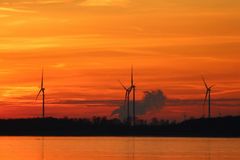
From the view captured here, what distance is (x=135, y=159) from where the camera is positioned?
13338 centimetres

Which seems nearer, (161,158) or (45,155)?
(161,158)

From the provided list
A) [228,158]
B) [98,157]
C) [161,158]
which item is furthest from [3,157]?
[228,158]

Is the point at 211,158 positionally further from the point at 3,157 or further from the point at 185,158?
the point at 3,157

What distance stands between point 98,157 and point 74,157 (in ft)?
10.9

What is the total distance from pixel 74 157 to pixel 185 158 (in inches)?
605

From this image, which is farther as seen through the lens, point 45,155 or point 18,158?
point 45,155

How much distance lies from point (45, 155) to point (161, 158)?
1899 centimetres

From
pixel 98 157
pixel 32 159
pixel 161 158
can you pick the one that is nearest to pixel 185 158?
pixel 161 158

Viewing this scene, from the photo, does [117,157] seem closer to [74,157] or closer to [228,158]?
[74,157]

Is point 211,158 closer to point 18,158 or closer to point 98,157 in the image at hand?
point 98,157

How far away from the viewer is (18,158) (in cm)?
13200

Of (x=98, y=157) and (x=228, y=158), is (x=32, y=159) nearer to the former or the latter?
(x=98, y=157)

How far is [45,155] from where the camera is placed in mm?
143625

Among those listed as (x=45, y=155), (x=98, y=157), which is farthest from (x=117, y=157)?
(x=45, y=155)
